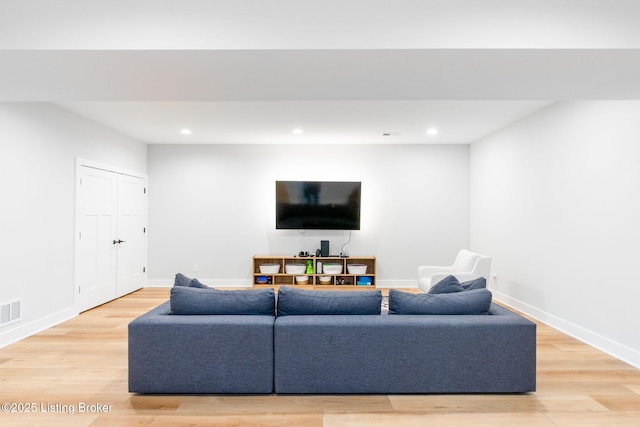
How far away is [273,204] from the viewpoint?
675cm

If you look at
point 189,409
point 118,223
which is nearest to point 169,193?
point 118,223

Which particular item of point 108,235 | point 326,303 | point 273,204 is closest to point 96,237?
point 108,235

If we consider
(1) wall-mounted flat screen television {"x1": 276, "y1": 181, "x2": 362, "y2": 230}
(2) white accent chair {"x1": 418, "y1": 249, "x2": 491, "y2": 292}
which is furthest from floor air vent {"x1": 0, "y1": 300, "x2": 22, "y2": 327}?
(2) white accent chair {"x1": 418, "y1": 249, "x2": 491, "y2": 292}

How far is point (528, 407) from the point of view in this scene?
99.0 inches

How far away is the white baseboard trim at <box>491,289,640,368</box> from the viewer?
10.8 feet

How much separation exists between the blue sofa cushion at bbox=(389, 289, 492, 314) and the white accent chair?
Answer: 7.36 feet

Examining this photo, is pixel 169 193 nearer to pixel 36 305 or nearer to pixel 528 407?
pixel 36 305

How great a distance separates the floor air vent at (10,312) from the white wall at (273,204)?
9.35 ft

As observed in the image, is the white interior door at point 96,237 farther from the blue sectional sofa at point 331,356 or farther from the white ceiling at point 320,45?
the blue sectional sofa at point 331,356

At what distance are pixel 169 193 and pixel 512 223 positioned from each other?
5.60 metres

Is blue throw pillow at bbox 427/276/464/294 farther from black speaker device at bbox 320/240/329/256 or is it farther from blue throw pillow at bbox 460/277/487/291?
black speaker device at bbox 320/240/329/256

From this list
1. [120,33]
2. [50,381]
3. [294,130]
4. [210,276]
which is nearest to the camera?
[120,33]

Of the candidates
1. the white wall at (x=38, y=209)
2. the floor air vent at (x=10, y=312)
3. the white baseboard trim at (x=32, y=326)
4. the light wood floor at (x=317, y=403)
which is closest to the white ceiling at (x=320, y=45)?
the white wall at (x=38, y=209)

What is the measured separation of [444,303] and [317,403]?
3.76 ft
